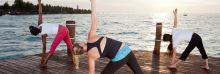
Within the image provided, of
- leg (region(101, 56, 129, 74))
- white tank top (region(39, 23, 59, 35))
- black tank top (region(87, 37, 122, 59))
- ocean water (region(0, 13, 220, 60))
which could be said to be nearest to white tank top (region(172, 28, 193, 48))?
white tank top (region(39, 23, 59, 35))

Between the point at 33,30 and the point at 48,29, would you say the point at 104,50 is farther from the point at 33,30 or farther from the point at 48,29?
the point at 48,29

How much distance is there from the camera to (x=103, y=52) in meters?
4.60

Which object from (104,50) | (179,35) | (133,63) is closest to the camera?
(104,50)

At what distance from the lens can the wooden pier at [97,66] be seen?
8.46 meters

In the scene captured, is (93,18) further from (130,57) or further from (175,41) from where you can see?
(175,41)

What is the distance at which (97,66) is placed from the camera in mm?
9148

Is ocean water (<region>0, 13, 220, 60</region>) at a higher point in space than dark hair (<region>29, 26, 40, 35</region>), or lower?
lower

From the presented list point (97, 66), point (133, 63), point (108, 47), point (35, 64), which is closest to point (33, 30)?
point (35, 64)

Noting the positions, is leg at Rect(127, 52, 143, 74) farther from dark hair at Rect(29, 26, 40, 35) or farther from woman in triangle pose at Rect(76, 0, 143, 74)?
dark hair at Rect(29, 26, 40, 35)

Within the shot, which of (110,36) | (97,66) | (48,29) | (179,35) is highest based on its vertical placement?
(48,29)

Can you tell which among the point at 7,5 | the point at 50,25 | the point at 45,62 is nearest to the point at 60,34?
the point at 50,25

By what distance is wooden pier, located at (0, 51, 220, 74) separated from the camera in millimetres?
8461

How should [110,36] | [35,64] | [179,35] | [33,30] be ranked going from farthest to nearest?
[110,36]
[35,64]
[179,35]
[33,30]

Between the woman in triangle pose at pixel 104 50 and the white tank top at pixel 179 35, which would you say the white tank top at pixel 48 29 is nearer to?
the white tank top at pixel 179 35
